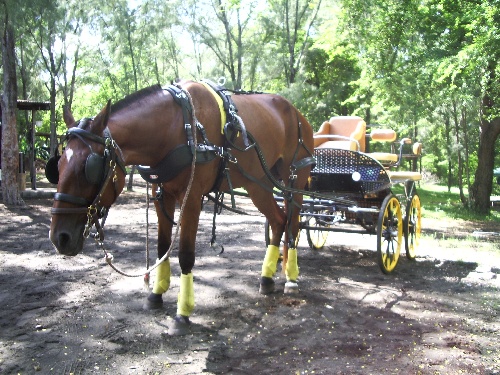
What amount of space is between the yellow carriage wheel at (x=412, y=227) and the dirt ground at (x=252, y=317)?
0.60 ft

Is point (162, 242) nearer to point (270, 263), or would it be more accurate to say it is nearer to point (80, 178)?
point (270, 263)

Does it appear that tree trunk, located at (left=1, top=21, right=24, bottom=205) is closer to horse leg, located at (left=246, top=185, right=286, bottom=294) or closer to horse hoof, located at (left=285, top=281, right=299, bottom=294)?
horse leg, located at (left=246, top=185, right=286, bottom=294)

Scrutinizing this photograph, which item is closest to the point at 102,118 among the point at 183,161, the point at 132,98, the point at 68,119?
the point at 68,119

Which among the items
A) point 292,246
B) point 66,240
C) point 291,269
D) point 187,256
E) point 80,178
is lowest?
point 291,269

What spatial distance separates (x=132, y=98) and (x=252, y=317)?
223cm

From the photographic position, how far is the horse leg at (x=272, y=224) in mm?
5281

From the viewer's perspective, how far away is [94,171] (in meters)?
3.22

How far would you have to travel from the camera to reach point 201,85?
4.41m

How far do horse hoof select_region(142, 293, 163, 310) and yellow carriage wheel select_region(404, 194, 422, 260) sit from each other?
3961 millimetres

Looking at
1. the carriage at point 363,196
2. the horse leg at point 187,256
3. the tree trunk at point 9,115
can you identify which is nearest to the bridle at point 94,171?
the horse leg at point 187,256

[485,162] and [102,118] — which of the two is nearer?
[102,118]

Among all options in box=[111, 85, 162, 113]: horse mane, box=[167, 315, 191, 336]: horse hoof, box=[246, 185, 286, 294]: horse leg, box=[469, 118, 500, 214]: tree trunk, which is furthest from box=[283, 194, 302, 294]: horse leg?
box=[469, 118, 500, 214]: tree trunk

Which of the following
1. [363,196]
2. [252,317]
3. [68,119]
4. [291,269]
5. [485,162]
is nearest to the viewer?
[68,119]

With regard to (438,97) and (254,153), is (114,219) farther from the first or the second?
(438,97)
